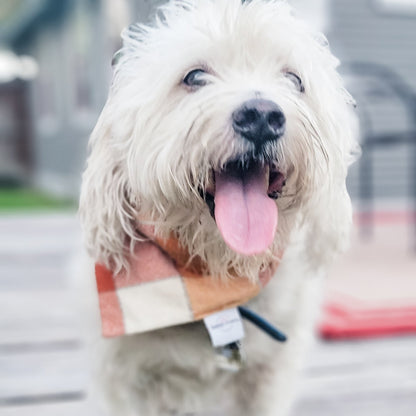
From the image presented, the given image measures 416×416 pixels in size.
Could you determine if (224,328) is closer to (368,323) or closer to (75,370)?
(75,370)

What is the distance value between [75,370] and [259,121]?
4.75 ft

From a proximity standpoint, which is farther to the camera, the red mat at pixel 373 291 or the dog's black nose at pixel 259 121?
the red mat at pixel 373 291

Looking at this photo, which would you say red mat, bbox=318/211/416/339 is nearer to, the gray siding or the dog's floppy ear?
the dog's floppy ear

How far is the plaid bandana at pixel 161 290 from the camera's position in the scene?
5.35ft

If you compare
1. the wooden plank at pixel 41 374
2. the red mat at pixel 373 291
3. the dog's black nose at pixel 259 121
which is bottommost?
the red mat at pixel 373 291

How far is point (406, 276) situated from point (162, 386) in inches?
91.9

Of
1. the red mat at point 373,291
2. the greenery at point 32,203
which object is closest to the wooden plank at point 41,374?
the red mat at point 373,291

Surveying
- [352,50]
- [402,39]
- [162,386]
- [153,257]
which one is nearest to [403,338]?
[162,386]

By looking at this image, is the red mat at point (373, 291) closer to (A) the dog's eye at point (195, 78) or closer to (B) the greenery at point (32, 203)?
(A) the dog's eye at point (195, 78)

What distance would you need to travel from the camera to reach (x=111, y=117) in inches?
63.5

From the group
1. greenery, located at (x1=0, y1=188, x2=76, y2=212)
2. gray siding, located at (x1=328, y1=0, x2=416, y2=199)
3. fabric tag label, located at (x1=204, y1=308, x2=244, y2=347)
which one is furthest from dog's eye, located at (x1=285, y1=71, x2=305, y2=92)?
greenery, located at (x1=0, y1=188, x2=76, y2=212)

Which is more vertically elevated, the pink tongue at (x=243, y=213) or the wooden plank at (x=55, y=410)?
the pink tongue at (x=243, y=213)

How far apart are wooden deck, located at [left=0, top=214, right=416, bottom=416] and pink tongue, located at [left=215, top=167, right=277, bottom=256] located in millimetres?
758

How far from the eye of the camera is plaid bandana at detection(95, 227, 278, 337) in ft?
5.35
